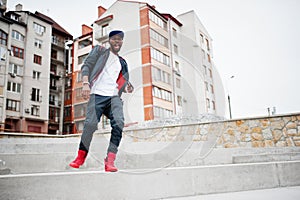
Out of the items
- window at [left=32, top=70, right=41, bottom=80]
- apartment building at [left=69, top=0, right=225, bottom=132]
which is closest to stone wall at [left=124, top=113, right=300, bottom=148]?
apartment building at [left=69, top=0, right=225, bottom=132]

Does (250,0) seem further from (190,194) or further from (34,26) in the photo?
(34,26)

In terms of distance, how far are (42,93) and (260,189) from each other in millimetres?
26553

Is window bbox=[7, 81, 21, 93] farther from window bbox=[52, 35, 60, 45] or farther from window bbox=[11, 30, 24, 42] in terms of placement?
window bbox=[52, 35, 60, 45]

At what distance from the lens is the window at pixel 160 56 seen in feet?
68.2

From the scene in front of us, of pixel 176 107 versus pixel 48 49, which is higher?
pixel 48 49

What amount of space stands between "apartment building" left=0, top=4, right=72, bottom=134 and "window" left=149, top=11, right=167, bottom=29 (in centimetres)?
1368

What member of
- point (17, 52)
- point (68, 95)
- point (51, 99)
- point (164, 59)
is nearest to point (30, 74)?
point (17, 52)

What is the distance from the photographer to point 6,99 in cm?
2234

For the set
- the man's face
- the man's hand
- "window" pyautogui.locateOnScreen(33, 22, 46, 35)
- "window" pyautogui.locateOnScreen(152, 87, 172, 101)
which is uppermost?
"window" pyautogui.locateOnScreen(33, 22, 46, 35)

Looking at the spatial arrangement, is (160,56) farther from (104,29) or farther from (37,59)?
(37,59)

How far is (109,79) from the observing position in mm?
3162

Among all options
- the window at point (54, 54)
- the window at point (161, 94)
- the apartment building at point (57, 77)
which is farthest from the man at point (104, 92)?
the window at point (54, 54)

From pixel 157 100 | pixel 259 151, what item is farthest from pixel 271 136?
pixel 157 100

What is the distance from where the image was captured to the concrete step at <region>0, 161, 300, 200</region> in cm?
206
